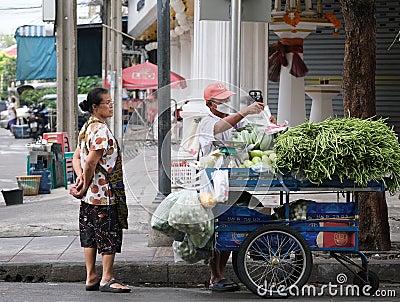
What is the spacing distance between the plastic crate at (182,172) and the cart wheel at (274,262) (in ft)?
2.41

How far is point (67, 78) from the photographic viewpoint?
776 inches

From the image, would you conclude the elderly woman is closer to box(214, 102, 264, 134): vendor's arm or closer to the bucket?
box(214, 102, 264, 134): vendor's arm

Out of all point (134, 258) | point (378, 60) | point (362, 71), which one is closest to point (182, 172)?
point (134, 258)

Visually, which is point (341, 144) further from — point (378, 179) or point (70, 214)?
point (70, 214)

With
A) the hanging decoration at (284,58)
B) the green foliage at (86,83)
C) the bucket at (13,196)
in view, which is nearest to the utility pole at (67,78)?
the bucket at (13,196)

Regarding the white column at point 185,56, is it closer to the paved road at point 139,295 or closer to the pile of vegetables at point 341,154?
the paved road at point 139,295

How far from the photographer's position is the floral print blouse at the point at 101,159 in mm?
7754

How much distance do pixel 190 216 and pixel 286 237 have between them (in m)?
0.85

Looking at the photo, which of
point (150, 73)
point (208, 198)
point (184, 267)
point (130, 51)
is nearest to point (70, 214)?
point (184, 267)

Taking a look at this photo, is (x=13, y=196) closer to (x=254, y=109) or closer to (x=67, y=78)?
(x=67, y=78)

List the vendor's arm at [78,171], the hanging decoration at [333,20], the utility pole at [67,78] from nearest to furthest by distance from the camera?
1. the vendor's arm at [78,171]
2. the hanging decoration at [333,20]
3. the utility pole at [67,78]

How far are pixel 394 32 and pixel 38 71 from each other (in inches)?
687

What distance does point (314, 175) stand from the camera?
721cm

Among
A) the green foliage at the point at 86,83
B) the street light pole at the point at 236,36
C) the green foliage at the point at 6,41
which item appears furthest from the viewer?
the green foliage at the point at 6,41
